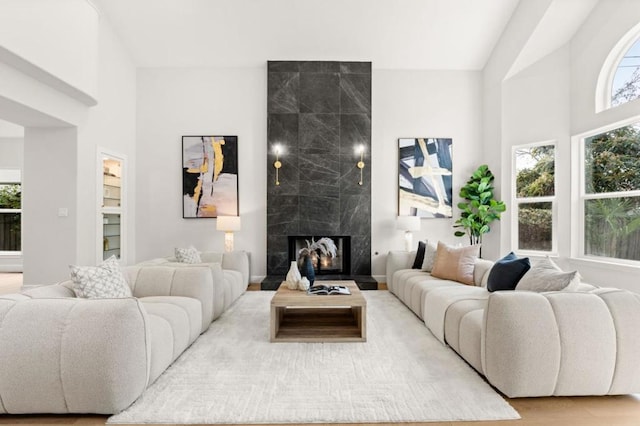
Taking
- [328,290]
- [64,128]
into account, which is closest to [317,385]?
[328,290]

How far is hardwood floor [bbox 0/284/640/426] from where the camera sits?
2.15m

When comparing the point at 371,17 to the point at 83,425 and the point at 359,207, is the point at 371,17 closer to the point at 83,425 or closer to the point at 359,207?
the point at 359,207

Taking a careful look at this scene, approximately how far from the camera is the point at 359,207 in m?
6.74

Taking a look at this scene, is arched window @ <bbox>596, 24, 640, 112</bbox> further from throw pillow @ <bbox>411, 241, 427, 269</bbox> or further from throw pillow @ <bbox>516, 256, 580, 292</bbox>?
throw pillow @ <bbox>516, 256, 580, 292</bbox>

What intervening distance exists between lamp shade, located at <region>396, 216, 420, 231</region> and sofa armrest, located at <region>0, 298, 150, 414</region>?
4.75m

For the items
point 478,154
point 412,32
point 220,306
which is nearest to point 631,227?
point 478,154

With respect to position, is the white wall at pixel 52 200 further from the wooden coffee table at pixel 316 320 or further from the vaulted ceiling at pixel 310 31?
the wooden coffee table at pixel 316 320

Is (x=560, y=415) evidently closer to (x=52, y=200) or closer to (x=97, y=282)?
(x=97, y=282)

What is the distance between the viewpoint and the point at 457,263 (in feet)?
14.9

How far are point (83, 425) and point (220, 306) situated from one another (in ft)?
7.18

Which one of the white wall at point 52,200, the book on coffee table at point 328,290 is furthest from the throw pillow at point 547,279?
the white wall at point 52,200

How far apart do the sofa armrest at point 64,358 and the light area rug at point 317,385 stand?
213 mm

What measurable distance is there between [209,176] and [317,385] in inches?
192

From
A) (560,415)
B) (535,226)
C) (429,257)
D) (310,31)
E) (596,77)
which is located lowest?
(560,415)
